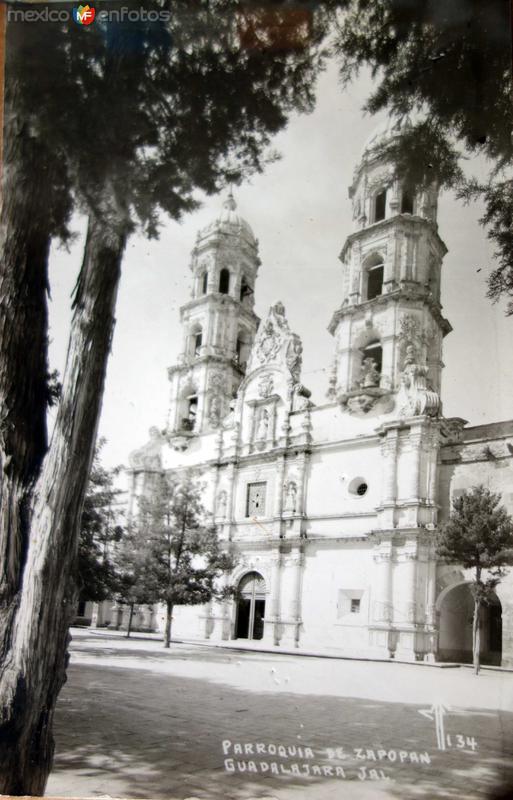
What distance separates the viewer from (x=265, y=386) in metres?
5.20

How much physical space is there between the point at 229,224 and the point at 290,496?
2.46 m

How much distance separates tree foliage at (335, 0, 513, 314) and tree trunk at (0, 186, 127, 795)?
1.44 meters

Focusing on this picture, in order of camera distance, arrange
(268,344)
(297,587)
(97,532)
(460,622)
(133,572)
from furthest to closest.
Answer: (460,622)
(297,587)
(268,344)
(133,572)
(97,532)

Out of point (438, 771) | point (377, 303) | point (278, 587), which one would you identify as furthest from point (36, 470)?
point (377, 303)

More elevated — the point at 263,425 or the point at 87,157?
the point at 87,157

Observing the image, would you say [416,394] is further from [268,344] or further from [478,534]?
[268,344]

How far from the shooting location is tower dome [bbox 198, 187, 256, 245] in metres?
3.50

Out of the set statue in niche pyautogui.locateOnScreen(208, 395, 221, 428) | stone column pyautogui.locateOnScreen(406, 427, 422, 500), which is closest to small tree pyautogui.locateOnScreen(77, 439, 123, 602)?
statue in niche pyautogui.locateOnScreen(208, 395, 221, 428)

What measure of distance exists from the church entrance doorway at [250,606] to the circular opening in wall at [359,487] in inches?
41.6

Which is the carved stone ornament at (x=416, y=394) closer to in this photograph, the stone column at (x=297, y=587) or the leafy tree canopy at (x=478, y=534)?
the leafy tree canopy at (x=478, y=534)

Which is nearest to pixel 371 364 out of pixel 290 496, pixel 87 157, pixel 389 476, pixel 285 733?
pixel 389 476

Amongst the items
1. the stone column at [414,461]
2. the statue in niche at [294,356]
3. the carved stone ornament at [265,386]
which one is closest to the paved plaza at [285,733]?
the stone column at [414,461]

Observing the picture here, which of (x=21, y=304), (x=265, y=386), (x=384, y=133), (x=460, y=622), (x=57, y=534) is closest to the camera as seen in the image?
(x=57, y=534)

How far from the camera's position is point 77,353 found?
317 cm
